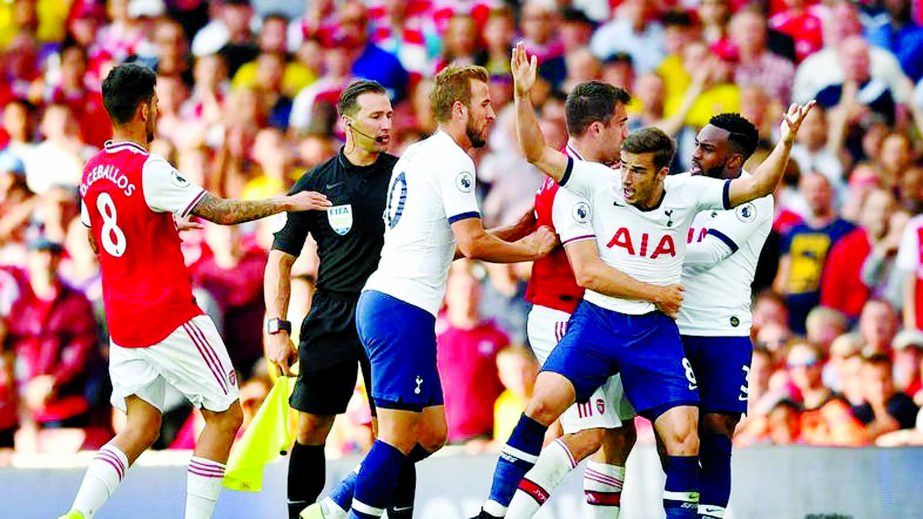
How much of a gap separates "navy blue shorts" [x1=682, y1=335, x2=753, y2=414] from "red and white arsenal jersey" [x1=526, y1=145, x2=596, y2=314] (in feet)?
2.13

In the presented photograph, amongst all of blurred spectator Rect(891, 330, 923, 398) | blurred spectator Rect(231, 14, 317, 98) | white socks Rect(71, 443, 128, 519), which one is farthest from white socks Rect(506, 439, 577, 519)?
blurred spectator Rect(231, 14, 317, 98)

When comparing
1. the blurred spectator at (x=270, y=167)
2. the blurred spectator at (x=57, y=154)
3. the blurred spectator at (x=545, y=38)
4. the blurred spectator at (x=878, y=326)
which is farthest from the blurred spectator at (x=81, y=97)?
the blurred spectator at (x=878, y=326)

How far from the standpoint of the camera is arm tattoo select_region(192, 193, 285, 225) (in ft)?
28.4

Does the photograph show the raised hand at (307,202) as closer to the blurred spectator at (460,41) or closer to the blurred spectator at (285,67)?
the blurred spectator at (460,41)

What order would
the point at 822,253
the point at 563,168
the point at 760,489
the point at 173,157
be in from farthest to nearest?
the point at 173,157
the point at 822,253
the point at 760,489
the point at 563,168

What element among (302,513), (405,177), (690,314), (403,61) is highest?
(403,61)

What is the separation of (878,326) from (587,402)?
3.68 meters

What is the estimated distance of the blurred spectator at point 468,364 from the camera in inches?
479

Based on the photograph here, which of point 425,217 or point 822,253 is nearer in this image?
point 425,217

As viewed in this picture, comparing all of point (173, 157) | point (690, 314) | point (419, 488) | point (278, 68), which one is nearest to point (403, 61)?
point (278, 68)

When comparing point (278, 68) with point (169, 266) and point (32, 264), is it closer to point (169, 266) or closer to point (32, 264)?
point (32, 264)

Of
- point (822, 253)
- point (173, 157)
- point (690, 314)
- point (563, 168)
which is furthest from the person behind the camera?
point (173, 157)

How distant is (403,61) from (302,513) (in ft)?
21.6

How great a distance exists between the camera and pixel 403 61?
14.9 metres
